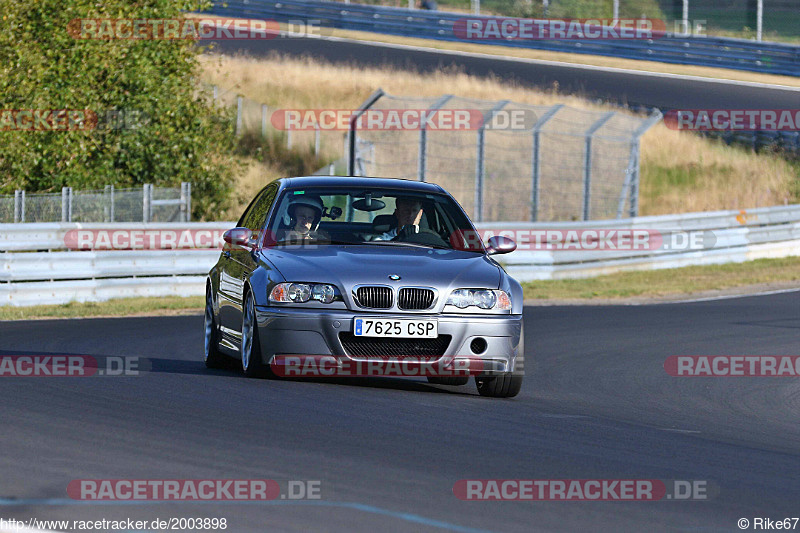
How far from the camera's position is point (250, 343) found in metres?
9.89

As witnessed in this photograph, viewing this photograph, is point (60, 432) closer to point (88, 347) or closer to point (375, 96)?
point (88, 347)

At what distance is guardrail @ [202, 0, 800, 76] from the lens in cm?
3962

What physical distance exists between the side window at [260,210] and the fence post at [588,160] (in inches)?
581

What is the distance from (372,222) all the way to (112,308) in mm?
9165

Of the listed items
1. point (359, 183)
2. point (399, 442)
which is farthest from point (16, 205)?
point (399, 442)

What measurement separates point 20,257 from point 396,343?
10.6 metres

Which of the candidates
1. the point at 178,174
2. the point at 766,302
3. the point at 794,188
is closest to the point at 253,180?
the point at 178,174

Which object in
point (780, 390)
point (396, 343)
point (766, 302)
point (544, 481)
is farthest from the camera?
point (766, 302)

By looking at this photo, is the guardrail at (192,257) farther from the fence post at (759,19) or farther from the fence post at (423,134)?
the fence post at (759,19)

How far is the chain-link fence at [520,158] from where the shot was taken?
2577cm

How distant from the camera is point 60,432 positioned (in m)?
7.38

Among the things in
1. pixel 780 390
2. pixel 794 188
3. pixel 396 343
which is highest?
pixel 396 343

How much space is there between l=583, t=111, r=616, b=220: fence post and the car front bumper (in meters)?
16.5

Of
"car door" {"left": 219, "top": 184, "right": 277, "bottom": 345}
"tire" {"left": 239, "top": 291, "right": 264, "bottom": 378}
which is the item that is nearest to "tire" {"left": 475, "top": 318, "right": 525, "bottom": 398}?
"tire" {"left": 239, "top": 291, "right": 264, "bottom": 378}
